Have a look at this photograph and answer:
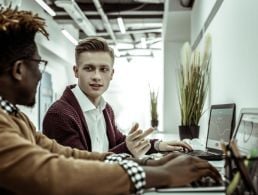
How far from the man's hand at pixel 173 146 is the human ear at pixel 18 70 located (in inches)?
46.7

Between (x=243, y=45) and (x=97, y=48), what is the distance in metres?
0.81

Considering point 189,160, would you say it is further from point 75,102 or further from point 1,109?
point 75,102

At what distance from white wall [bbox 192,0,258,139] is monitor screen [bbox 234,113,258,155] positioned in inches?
4.6

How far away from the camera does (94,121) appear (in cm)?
233

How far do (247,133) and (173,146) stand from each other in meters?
0.56

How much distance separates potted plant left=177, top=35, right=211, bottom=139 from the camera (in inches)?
129

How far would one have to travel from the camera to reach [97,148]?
7.42ft

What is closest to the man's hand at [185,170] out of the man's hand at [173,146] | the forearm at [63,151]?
the forearm at [63,151]

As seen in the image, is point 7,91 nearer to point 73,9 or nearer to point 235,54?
point 235,54

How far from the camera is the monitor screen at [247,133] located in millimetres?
1611

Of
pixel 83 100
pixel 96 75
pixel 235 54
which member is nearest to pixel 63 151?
pixel 83 100

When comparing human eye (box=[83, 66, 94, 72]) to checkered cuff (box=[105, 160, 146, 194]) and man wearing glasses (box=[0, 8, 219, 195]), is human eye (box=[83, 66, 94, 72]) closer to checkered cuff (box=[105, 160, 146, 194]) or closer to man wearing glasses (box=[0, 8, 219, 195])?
man wearing glasses (box=[0, 8, 219, 195])

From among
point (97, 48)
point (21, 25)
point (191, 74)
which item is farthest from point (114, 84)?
point (21, 25)

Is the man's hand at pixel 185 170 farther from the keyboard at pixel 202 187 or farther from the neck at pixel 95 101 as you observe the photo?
the neck at pixel 95 101
